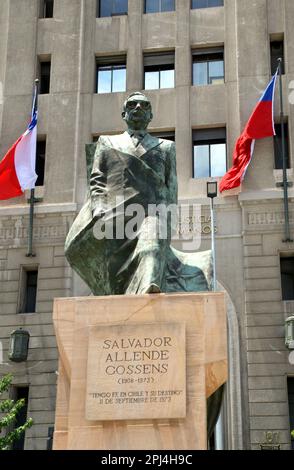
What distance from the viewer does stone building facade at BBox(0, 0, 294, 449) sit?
2442 centimetres

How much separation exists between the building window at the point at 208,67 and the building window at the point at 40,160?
625cm

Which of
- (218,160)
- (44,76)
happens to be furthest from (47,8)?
(218,160)

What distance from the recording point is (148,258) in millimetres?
9312

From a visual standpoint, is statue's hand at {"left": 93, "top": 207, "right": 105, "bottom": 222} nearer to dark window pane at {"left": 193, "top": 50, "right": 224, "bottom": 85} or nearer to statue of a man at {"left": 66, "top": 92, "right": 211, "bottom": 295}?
statue of a man at {"left": 66, "top": 92, "right": 211, "bottom": 295}

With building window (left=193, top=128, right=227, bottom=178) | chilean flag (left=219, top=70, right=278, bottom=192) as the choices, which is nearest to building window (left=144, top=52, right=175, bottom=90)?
building window (left=193, top=128, right=227, bottom=178)

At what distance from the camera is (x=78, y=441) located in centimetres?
800

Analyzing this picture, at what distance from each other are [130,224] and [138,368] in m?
2.19

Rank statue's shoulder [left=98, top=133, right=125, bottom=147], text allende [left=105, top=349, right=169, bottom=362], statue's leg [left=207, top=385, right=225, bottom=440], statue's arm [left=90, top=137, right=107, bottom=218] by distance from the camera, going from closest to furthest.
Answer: text allende [left=105, top=349, right=169, bottom=362], statue's leg [left=207, top=385, right=225, bottom=440], statue's arm [left=90, top=137, right=107, bottom=218], statue's shoulder [left=98, top=133, right=125, bottom=147]

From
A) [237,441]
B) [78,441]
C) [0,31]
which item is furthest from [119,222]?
[0,31]

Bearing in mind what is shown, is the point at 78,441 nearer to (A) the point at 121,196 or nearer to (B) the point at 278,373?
(A) the point at 121,196

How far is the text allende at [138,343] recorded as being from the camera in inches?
328

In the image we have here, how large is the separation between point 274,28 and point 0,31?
10934mm

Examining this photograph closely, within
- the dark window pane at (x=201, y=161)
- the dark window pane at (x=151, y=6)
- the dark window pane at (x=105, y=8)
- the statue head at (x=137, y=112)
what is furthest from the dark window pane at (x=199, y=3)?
the statue head at (x=137, y=112)

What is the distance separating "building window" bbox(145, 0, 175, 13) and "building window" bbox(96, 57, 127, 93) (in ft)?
7.53
